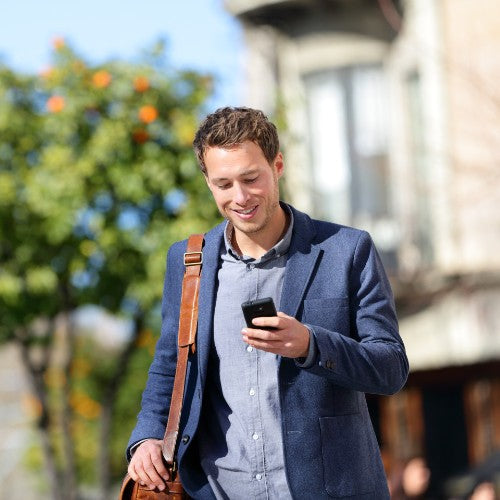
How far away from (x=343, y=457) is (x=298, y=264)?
53 cm

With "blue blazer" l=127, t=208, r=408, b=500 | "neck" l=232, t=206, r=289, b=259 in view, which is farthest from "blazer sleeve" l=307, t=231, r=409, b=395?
"neck" l=232, t=206, r=289, b=259

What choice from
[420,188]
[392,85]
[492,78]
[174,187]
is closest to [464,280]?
[420,188]

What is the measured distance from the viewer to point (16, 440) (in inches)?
949

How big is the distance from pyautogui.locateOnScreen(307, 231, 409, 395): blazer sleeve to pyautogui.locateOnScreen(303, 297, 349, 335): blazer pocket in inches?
0.5

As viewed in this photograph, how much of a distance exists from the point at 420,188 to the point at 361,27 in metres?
2.53

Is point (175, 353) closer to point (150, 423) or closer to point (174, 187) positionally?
point (150, 423)

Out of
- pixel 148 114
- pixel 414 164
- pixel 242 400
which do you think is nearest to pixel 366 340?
pixel 242 400

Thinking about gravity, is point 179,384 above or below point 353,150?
below

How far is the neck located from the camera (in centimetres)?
356

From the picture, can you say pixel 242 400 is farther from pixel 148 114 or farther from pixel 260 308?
pixel 148 114

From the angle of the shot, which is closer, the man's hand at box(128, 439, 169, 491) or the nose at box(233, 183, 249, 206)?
the nose at box(233, 183, 249, 206)

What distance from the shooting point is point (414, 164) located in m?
15.8

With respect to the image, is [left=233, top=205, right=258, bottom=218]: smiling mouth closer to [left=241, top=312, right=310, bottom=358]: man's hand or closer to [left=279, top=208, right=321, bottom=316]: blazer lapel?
[left=279, top=208, right=321, bottom=316]: blazer lapel

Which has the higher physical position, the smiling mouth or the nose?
the nose
